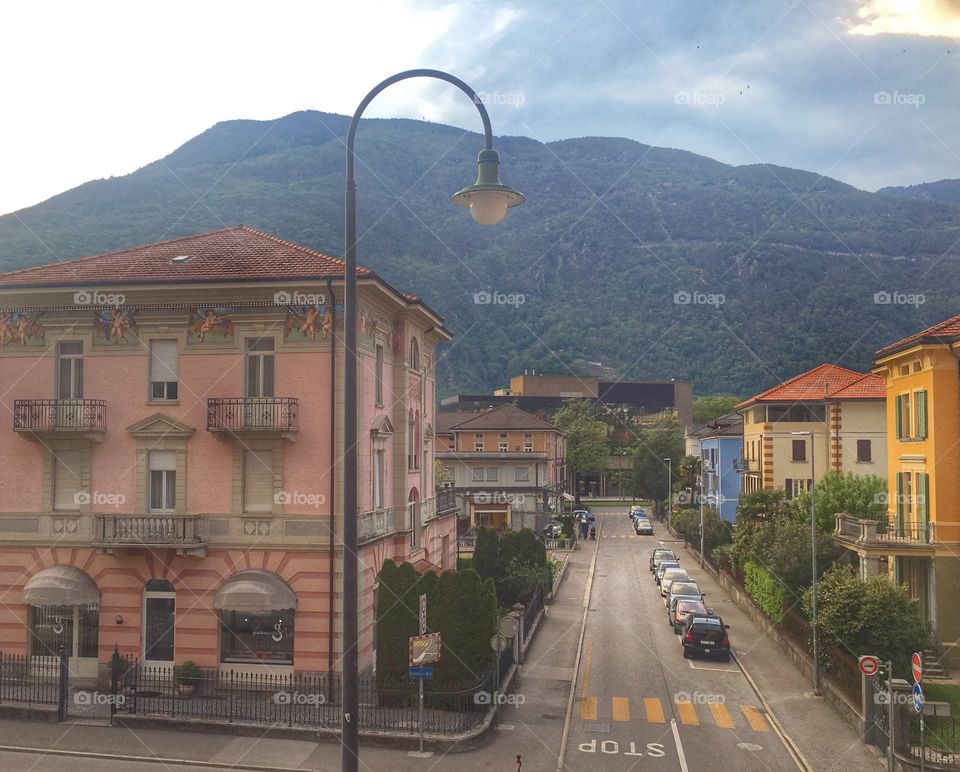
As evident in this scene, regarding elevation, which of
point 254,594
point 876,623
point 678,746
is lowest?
point 678,746

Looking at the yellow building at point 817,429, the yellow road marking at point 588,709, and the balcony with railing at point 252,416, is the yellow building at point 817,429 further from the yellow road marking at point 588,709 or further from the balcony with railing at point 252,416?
the balcony with railing at point 252,416

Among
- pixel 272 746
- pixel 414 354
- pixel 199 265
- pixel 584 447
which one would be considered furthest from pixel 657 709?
pixel 584 447

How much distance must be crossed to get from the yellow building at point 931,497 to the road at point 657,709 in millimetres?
7081

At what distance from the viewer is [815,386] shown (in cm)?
5316

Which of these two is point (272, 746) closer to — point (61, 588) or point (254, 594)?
point (254, 594)

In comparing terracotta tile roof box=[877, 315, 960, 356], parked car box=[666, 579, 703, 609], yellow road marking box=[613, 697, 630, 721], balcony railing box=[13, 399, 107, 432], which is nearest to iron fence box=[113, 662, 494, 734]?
yellow road marking box=[613, 697, 630, 721]

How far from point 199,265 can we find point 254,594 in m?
10.0

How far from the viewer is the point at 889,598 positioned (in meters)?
24.2

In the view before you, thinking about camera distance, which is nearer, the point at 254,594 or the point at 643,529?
the point at 254,594

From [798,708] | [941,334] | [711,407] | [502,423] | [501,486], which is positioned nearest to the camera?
[798,708]

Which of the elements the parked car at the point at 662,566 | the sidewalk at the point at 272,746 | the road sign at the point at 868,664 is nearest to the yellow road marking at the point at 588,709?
the sidewalk at the point at 272,746

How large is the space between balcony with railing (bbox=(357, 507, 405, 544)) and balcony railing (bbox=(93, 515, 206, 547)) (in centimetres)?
455

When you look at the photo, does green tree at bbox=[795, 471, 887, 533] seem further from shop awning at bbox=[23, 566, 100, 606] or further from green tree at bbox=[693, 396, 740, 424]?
green tree at bbox=[693, 396, 740, 424]

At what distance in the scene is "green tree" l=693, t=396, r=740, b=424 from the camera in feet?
497
